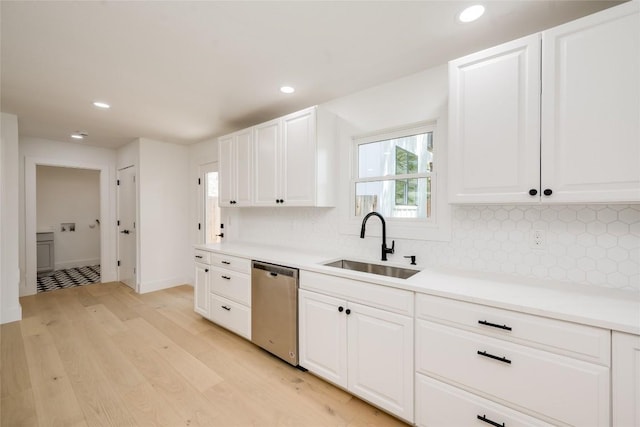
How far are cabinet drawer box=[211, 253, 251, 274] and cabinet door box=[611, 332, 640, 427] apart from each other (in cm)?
245

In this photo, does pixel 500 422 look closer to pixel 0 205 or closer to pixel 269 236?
pixel 269 236

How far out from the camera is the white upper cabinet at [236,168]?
3.17 meters

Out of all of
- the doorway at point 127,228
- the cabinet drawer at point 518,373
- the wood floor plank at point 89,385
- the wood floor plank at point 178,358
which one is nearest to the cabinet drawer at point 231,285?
the wood floor plank at point 178,358

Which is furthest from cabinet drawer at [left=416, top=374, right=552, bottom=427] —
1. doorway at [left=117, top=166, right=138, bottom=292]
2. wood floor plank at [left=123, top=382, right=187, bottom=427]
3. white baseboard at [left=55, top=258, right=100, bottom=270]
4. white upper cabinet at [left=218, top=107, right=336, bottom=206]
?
white baseboard at [left=55, top=258, right=100, bottom=270]

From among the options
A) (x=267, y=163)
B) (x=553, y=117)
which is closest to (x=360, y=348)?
(x=553, y=117)

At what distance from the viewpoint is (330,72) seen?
2252 millimetres

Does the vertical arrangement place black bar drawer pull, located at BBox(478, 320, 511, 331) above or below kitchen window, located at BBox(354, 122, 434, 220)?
below

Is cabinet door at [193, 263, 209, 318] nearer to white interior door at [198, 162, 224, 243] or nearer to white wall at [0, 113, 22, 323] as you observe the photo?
white interior door at [198, 162, 224, 243]

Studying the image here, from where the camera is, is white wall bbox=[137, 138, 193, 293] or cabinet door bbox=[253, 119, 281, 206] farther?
white wall bbox=[137, 138, 193, 293]

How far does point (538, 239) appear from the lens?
1745 mm

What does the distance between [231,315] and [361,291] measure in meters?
1.67

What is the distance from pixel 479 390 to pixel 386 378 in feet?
1.77

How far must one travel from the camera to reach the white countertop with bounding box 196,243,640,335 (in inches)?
46.1

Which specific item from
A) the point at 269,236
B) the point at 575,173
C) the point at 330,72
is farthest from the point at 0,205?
the point at 575,173
